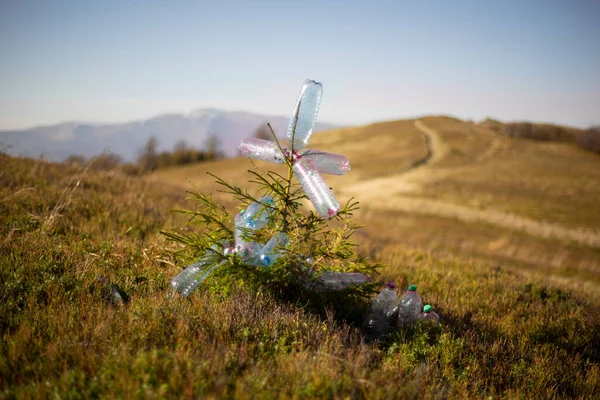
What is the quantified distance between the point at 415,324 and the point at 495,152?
6119cm

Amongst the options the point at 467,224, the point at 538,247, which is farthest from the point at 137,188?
the point at 467,224

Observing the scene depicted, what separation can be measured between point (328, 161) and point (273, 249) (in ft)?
3.46

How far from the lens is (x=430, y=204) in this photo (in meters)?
35.4

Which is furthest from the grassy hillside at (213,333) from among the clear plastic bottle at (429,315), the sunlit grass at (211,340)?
the clear plastic bottle at (429,315)

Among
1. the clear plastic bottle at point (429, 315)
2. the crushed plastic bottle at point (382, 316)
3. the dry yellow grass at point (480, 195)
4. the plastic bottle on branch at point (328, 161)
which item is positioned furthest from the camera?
the dry yellow grass at point (480, 195)

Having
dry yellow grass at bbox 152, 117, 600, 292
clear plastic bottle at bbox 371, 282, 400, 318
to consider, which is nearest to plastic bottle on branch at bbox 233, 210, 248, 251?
clear plastic bottle at bbox 371, 282, 400, 318

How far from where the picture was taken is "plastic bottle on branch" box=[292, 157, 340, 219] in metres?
3.23

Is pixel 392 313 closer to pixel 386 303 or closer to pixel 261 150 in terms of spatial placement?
pixel 386 303

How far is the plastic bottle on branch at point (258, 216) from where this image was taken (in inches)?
149

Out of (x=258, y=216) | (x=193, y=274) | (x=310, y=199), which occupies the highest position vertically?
(x=310, y=199)

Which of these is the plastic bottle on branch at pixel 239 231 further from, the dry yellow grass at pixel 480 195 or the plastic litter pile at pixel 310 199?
the dry yellow grass at pixel 480 195

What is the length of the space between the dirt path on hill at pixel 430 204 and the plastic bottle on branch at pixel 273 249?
96.1ft

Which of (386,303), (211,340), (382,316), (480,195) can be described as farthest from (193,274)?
(480,195)

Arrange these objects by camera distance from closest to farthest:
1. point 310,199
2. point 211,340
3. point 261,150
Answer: point 211,340
point 310,199
point 261,150
